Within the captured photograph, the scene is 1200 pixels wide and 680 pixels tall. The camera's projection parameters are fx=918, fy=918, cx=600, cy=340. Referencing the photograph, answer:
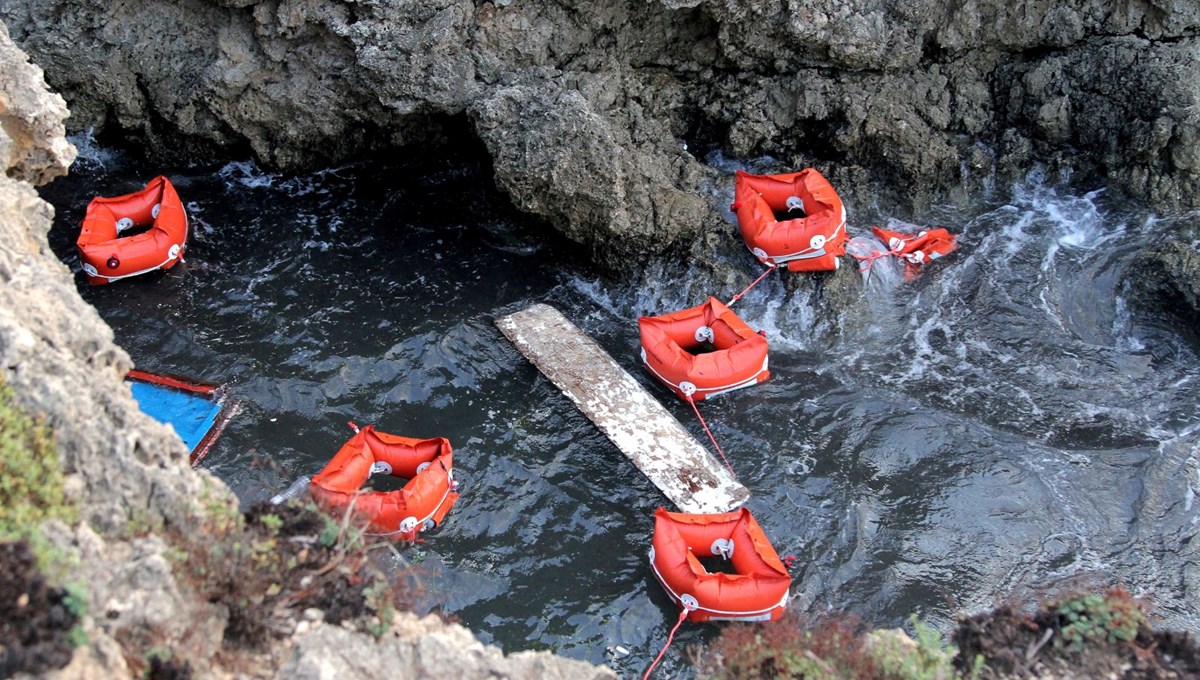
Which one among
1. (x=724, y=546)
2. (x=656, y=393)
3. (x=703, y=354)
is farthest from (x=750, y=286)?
(x=724, y=546)

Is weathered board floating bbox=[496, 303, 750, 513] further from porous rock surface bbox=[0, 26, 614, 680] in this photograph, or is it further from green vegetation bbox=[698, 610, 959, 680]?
porous rock surface bbox=[0, 26, 614, 680]

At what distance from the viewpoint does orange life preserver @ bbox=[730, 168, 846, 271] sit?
30.3 feet

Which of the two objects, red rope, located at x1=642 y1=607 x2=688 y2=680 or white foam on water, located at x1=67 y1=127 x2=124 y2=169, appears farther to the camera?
white foam on water, located at x1=67 y1=127 x2=124 y2=169

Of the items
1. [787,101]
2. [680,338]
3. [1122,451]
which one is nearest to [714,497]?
[680,338]

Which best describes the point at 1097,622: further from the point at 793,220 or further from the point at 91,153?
the point at 91,153

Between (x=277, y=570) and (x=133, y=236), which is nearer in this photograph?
(x=277, y=570)

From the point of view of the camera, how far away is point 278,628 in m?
4.22

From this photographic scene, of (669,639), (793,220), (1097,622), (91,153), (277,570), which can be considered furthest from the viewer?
(91,153)

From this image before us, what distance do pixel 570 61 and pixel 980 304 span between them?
515 cm

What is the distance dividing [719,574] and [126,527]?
163 inches

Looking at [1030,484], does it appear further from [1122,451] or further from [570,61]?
[570,61]

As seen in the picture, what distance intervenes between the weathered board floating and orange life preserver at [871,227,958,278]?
327cm

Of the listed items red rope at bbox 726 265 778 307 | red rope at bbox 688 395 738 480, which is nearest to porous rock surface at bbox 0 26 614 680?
red rope at bbox 688 395 738 480

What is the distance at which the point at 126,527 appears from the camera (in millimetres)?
4219
